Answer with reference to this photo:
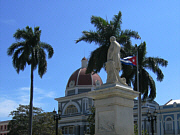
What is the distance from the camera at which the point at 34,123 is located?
37.9 meters

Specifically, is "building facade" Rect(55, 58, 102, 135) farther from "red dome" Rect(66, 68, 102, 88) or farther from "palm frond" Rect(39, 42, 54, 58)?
"palm frond" Rect(39, 42, 54, 58)

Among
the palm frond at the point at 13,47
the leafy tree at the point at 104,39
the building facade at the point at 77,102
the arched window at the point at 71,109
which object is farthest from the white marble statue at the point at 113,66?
the arched window at the point at 71,109

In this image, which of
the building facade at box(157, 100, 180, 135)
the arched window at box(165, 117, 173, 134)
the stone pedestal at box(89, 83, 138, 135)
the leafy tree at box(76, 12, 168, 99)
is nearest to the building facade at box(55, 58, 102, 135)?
the building facade at box(157, 100, 180, 135)

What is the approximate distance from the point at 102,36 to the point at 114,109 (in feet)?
42.9

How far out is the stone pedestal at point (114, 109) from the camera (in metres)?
11.2

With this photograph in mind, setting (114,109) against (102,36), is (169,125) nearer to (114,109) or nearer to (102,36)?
(102,36)

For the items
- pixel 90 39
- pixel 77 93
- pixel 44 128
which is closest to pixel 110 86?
pixel 90 39

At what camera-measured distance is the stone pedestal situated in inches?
440

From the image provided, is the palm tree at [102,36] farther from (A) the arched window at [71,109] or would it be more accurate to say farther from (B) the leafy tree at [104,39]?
(A) the arched window at [71,109]

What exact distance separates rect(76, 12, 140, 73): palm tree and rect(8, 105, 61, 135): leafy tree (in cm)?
1671

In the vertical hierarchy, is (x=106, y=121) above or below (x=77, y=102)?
below

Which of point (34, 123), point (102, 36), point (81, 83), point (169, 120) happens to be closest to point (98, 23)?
point (102, 36)

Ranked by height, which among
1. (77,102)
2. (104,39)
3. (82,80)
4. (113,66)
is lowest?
(113,66)

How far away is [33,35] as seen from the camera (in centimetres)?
2838
